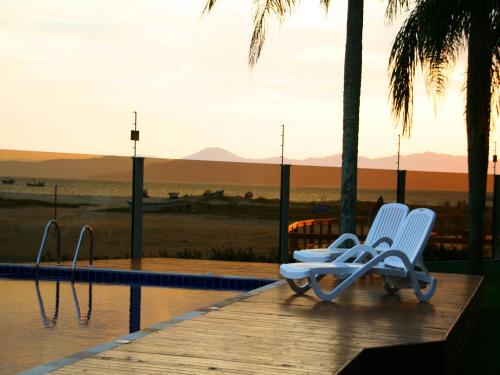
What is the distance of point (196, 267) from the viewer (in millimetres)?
12375

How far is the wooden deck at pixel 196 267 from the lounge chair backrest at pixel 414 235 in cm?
272

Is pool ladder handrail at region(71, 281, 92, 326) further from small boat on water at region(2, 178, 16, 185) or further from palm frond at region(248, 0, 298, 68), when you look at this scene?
small boat on water at region(2, 178, 16, 185)

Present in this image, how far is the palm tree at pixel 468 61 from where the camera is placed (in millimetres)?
10508

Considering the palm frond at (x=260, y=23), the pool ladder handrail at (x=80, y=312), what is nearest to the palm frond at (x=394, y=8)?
the palm frond at (x=260, y=23)

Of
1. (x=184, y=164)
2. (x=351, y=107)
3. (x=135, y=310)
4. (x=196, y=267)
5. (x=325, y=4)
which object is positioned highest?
(x=325, y=4)

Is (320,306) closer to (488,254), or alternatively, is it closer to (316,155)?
(488,254)

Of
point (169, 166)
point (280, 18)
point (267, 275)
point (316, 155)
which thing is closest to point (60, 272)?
point (267, 275)

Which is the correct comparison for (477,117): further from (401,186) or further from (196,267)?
(196,267)

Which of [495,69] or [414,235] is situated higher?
[495,69]

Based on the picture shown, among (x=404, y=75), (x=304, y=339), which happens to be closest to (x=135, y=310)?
(x=304, y=339)

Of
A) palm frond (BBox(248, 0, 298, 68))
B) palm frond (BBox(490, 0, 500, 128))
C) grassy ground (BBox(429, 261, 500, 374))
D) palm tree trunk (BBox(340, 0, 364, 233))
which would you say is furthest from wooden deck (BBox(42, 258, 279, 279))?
palm frond (BBox(490, 0, 500, 128))

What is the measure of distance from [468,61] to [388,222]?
2978mm

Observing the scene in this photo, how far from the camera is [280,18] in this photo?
11.9 m

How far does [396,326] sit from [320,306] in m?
1.07
